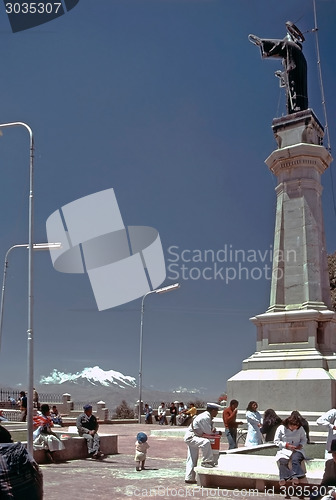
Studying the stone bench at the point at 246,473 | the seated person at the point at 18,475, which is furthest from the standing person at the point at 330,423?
the seated person at the point at 18,475

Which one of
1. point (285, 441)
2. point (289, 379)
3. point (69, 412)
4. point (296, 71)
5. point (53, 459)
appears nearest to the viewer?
point (285, 441)

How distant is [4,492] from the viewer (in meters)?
2.65

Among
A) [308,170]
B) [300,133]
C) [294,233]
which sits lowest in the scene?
[294,233]

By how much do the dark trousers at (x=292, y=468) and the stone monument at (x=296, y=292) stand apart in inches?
342

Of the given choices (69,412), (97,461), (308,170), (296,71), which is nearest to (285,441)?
(97,461)

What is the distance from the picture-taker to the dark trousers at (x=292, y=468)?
9.19m

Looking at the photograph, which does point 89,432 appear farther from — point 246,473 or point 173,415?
point 173,415

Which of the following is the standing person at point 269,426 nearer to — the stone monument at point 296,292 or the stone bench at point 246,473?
the stone bench at point 246,473

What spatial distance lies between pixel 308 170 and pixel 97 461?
42.0ft

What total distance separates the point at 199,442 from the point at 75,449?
166 inches

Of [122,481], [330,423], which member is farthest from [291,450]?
[122,481]

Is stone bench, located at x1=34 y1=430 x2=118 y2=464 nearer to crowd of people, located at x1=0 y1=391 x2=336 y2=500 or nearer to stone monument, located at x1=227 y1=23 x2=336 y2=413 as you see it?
crowd of people, located at x1=0 y1=391 x2=336 y2=500

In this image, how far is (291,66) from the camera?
74.6 feet

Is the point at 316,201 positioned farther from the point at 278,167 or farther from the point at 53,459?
the point at 53,459
